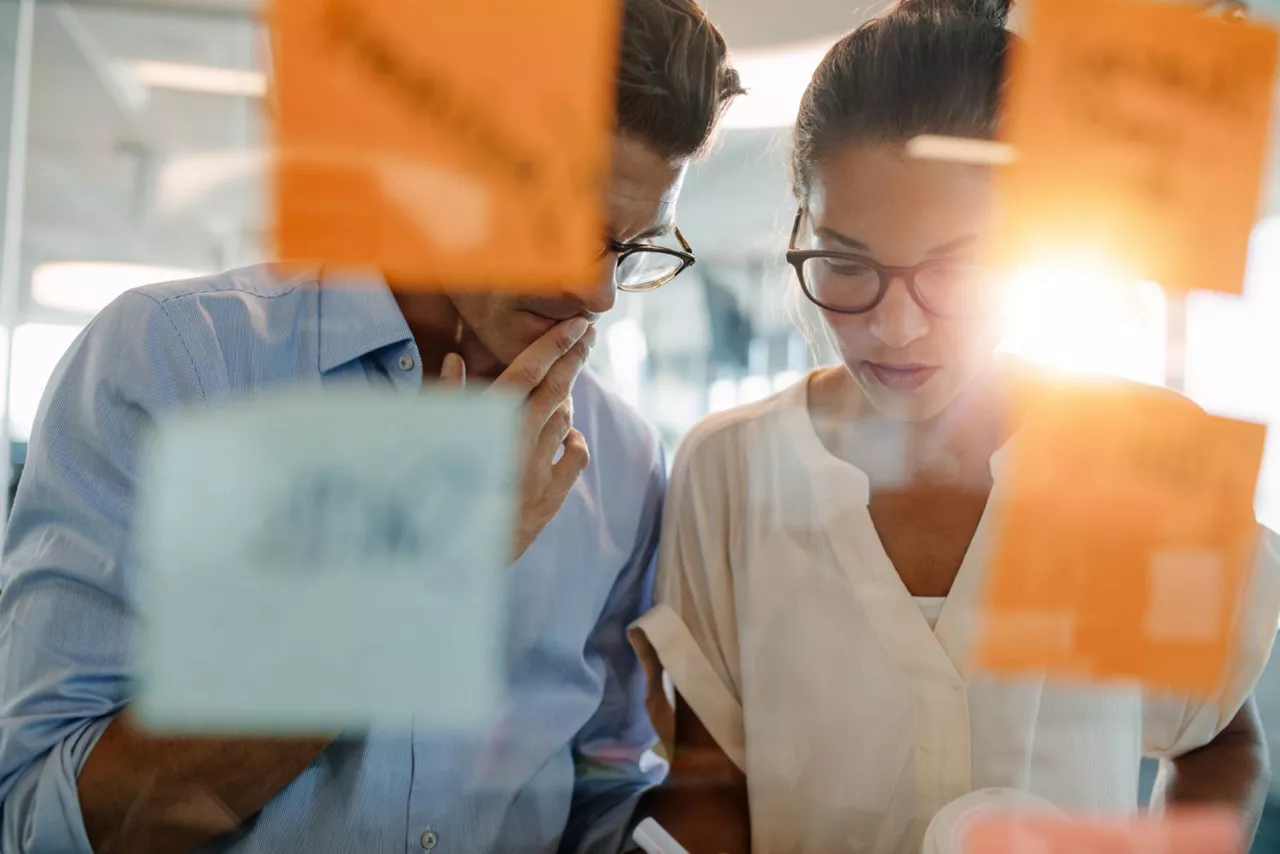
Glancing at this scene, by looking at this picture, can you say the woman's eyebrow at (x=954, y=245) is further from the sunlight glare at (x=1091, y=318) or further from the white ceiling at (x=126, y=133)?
the white ceiling at (x=126, y=133)

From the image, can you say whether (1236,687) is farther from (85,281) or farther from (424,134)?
(85,281)

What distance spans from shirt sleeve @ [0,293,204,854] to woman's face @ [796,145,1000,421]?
447mm

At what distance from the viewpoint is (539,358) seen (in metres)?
0.53

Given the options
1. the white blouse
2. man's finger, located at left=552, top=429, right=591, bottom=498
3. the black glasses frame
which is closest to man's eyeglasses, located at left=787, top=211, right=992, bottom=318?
the black glasses frame

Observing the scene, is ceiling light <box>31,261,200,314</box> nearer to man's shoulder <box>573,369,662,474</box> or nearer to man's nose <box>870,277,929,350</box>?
man's shoulder <box>573,369,662,474</box>

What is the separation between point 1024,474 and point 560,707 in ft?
1.27

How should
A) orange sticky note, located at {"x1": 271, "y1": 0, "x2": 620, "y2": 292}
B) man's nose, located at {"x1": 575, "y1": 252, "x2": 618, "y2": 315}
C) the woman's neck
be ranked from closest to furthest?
orange sticky note, located at {"x1": 271, "y1": 0, "x2": 620, "y2": 292}, man's nose, located at {"x1": 575, "y1": 252, "x2": 618, "y2": 315}, the woman's neck

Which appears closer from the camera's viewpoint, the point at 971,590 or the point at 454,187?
the point at 454,187

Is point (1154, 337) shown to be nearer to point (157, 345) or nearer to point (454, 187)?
point (454, 187)

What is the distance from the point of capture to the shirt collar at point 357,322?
1.60ft

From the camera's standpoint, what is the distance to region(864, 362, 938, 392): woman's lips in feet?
2.11

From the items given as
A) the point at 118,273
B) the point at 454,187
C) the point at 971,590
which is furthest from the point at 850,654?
the point at 118,273

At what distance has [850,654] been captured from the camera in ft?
2.06

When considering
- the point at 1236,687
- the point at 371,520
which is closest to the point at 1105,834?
the point at 1236,687
